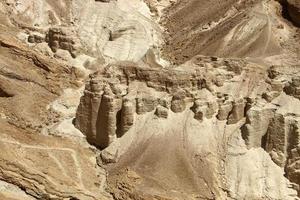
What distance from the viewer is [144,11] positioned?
46.2m

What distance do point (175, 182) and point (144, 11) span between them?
77.4 ft

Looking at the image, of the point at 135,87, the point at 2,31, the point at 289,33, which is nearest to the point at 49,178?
the point at 135,87

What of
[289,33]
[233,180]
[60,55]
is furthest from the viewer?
[289,33]

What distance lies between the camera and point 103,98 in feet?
86.2

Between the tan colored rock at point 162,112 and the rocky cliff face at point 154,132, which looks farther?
the tan colored rock at point 162,112

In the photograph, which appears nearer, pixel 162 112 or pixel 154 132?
pixel 154 132

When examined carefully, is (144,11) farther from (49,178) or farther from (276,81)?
(49,178)

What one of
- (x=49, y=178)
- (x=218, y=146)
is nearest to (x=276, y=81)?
(x=218, y=146)

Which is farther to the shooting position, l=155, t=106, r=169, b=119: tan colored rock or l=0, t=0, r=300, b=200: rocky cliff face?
l=155, t=106, r=169, b=119: tan colored rock

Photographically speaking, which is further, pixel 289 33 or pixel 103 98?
pixel 289 33

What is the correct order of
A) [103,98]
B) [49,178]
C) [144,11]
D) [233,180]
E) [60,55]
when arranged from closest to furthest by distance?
[49,178] → [233,180] → [103,98] → [60,55] → [144,11]

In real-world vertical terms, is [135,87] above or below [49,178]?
above

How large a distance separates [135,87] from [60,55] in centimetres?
963

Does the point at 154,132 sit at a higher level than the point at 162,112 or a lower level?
lower
